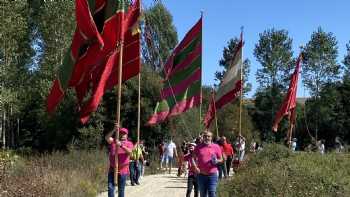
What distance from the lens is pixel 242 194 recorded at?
45.0 ft

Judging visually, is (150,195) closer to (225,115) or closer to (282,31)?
(225,115)

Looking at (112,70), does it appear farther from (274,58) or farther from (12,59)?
(274,58)

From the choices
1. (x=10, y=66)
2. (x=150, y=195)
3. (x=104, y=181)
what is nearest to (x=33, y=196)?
(x=150, y=195)

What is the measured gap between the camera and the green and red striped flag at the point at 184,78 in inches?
727

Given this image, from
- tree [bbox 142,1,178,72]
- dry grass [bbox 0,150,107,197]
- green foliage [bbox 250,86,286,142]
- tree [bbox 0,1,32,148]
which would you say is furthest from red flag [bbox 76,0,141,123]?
green foliage [bbox 250,86,286,142]

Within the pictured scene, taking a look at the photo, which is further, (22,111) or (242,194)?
(22,111)

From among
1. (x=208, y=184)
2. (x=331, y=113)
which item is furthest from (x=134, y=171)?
(x=331, y=113)

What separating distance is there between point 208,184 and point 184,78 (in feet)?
19.5

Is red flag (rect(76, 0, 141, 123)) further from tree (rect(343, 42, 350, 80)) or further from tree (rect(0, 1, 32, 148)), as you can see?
tree (rect(343, 42, 350, 80))

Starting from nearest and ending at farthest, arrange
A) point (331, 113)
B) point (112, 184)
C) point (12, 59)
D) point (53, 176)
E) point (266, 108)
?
point (112, 184), point (53, 176), point (12, 59), point (331, 113), point (266, 108)

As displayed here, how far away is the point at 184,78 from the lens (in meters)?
18.7

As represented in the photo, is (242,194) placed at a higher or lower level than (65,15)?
lower

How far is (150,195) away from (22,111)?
38816 millimetres

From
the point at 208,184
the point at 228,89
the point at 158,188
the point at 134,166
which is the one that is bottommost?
the point at 158,188
